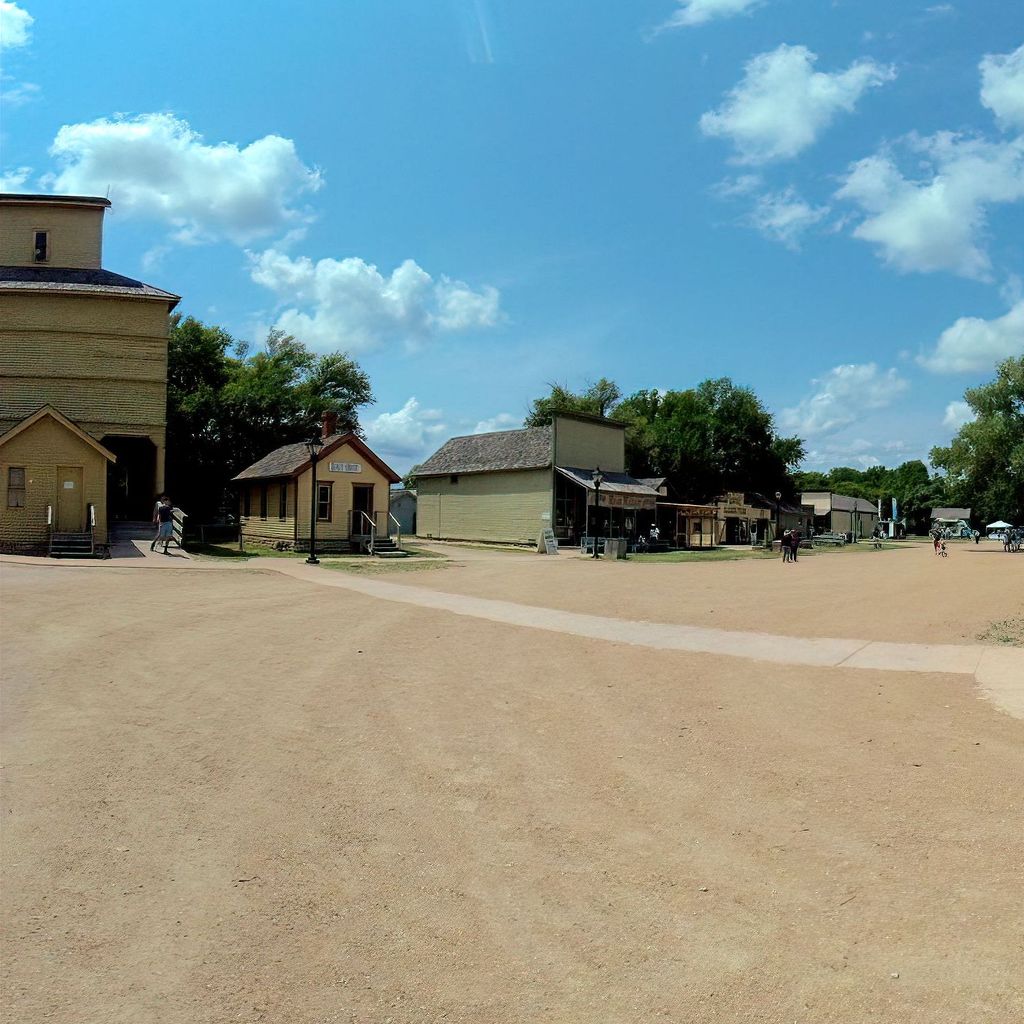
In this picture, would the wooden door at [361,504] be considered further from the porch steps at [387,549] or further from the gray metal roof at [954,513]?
the gray metal roof at [954,513]

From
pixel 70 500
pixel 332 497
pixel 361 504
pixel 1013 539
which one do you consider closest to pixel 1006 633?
pixel 332 497

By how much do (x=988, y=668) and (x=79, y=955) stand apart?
9.95 metres

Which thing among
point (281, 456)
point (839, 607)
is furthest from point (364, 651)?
point (281, 456)

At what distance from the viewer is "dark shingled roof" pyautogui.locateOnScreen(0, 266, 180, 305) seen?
32469mm

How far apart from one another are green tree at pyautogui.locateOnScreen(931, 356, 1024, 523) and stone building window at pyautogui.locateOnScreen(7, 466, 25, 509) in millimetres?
50150

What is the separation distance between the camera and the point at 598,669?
9.79m

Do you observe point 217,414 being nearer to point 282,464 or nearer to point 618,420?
point 282,464

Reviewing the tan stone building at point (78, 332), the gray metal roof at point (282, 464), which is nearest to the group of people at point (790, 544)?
the gray metal roof at point (282, 464)

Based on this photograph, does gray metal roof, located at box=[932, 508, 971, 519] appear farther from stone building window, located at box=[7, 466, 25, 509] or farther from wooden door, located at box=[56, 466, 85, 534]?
stone building window, located at box=[7, 466, 25, 509]

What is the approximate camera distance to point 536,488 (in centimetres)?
4262

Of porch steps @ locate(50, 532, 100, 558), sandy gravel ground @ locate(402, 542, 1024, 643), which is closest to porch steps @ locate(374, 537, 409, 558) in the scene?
sandy gravel ground @ locate(402, 542, 1024, 643)

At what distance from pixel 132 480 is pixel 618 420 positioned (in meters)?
28.7

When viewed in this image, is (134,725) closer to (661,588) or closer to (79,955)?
(79,955)

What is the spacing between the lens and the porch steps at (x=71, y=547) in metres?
25.4
